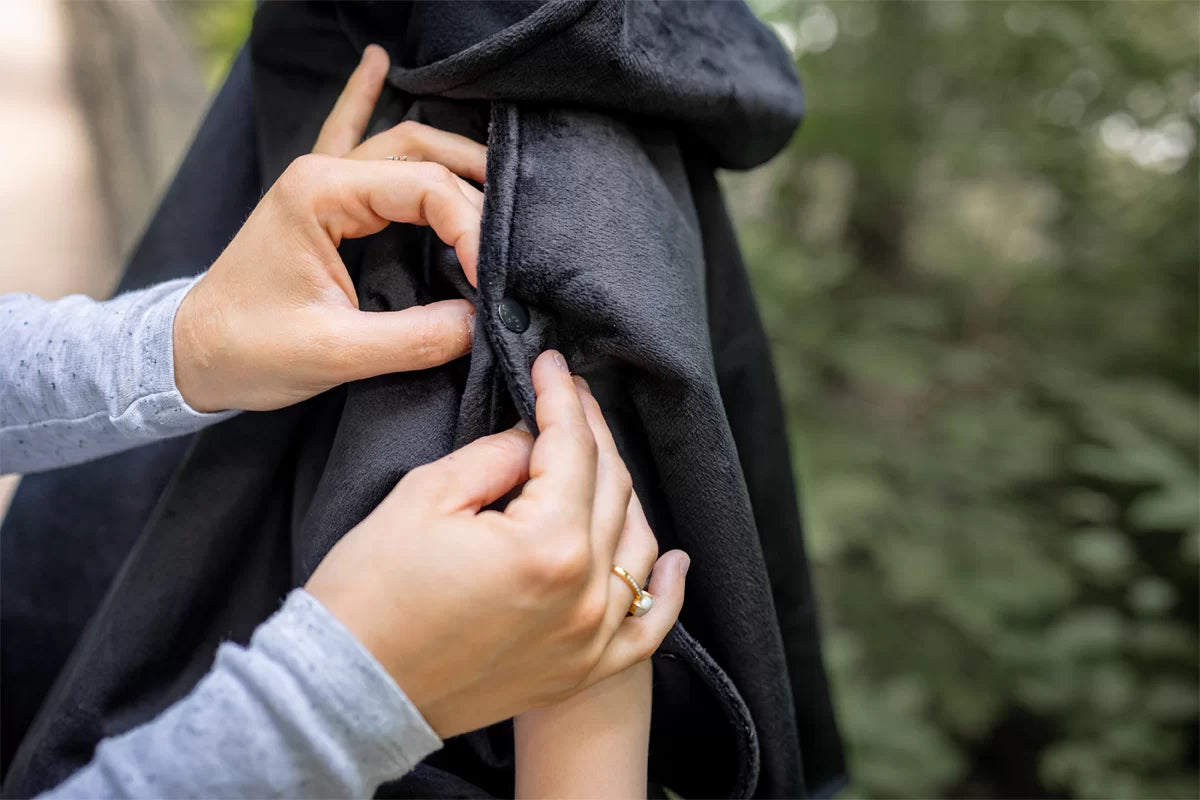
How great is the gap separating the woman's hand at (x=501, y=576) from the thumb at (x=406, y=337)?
0.05 metres

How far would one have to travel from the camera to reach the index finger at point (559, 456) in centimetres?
31

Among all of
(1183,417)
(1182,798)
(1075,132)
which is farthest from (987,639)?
(1075,132)

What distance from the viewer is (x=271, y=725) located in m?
0.28

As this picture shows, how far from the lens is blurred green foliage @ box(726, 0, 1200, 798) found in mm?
1113

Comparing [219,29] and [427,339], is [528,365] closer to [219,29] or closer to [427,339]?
[427,339]

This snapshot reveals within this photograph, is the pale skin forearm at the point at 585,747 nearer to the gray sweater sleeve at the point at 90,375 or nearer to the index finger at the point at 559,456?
the index finger at the point at 559,456

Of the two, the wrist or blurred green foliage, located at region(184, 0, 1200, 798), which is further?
blurred green foliage, located at region(184, 0, 1200, 798)

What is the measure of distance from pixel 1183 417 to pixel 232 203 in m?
1.30

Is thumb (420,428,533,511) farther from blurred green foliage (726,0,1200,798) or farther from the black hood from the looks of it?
blurred green foliage (726,0,1200,798)

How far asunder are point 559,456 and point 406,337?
4.1 inches

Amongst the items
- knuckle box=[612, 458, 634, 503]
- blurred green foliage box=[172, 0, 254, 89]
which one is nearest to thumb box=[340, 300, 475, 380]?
knuckle box=[612, 458, 634, 503]

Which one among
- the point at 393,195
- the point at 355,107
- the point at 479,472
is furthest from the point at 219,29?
the point at 479,472

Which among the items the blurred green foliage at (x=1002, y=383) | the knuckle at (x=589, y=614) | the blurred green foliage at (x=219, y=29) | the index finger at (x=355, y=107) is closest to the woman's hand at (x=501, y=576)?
the knuckle at (x=589, y=614)

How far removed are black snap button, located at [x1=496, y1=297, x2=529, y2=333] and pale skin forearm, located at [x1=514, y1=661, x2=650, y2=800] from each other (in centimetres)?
19
